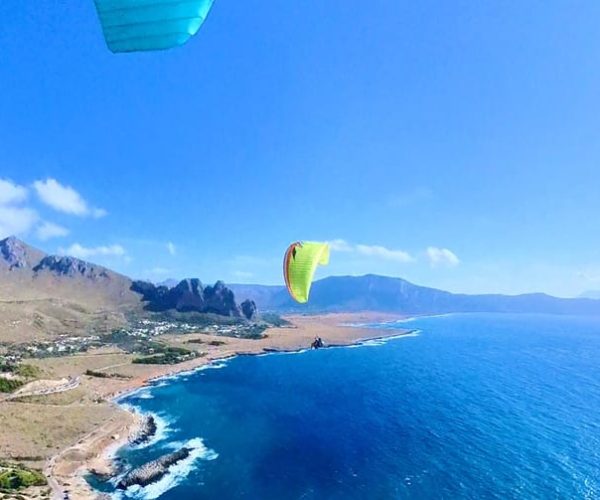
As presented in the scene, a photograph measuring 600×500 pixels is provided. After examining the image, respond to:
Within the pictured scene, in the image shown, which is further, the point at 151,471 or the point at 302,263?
the point at 151,471

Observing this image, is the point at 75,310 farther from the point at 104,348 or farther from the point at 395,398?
the point at 395,398

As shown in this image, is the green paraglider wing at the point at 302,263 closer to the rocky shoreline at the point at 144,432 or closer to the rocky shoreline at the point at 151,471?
the rocky shoreline at the point at 151,471

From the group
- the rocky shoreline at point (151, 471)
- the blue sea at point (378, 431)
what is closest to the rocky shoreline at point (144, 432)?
the blue sea at point (378, 431)

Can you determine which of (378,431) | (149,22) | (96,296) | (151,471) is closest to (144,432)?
(151,471)

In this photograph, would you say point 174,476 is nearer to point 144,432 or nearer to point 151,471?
point 151,471

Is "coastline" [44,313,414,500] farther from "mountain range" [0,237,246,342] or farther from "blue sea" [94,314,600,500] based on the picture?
"mountain range" [0,237,246,342]
